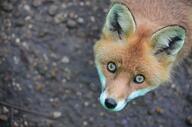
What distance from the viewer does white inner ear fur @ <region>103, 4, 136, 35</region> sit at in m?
4.03

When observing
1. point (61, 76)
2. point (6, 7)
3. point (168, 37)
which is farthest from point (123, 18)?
point (6, 7)

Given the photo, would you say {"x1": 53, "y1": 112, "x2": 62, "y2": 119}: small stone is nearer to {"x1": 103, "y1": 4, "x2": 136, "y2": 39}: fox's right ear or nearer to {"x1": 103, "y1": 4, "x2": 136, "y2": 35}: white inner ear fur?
{"x1": 103, "y1": 4, "x2": 136, "y2": 39}: fox's right ear

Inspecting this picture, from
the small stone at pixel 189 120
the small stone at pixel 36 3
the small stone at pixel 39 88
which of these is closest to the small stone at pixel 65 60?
the small stone at pixel 39 88

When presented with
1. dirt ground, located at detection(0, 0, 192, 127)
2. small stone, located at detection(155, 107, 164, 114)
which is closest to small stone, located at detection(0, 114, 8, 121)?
dirt ground, located at detection(0, 0, 192, 127)

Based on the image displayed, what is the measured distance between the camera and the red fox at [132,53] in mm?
4062

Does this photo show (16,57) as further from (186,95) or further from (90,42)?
(186,95)

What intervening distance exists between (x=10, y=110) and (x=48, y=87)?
46cm

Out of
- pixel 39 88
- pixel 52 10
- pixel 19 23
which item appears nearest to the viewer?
pixel 39 88

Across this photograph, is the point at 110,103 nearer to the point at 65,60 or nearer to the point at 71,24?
the point at 65,60

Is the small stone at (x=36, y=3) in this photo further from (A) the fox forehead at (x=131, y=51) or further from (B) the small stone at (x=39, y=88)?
(A) the fox forehead at (x=131, y=51)

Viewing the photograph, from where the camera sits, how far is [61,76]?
5.33m

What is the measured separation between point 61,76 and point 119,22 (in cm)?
139

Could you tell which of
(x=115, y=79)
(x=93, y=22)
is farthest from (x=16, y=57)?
(x=115, y=79)

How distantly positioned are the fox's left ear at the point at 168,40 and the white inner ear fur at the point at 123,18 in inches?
8.1
